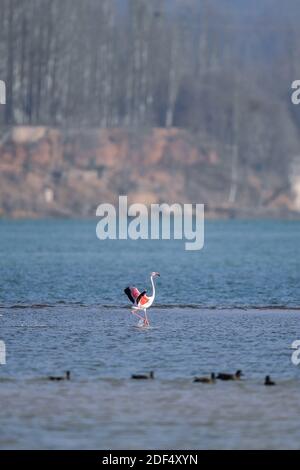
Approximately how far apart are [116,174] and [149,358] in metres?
72.9

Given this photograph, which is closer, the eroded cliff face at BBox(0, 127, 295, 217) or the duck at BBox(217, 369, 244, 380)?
the duck at BBox(217, 369, 244, 380)

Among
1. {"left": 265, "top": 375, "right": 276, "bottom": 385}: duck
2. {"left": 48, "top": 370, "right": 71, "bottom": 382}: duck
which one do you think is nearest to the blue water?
{"left": 48, "top": 370, "right": 71, "bottom": 382}: duck

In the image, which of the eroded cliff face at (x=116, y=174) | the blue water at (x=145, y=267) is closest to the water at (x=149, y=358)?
the blue water at (x=145, y=267)

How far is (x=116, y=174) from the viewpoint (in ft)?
311

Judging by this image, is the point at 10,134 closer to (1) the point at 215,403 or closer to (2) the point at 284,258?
(2) the point at 284,258

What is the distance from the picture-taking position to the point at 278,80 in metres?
130

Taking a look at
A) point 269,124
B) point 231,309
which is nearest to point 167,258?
point 231,309

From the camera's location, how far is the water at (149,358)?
53.6 feet

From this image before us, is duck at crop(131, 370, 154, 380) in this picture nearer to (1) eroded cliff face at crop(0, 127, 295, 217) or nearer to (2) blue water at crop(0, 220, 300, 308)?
(2) blue water at crop(0, 220, 300, 308)

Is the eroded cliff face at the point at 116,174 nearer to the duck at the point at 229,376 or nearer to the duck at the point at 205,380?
the duck at the point at 229,376

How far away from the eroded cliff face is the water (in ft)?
142

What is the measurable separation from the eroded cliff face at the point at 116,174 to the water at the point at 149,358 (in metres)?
43.1

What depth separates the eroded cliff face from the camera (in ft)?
297

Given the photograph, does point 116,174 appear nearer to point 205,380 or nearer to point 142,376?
point 142,376
